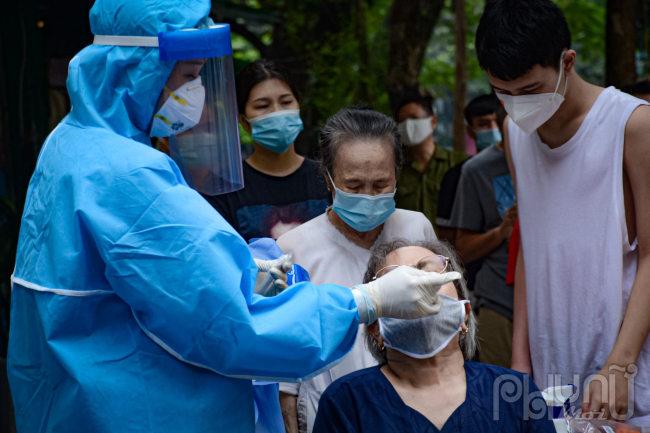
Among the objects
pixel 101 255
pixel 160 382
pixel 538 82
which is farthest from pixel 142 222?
pixel 538 82

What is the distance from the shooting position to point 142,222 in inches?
66.3

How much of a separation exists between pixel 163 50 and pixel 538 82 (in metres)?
1.32

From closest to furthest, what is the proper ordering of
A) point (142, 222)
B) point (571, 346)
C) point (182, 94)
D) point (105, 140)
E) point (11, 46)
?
point (142, 222), point (105, 140), point (182, 94), point (571, 346), point (11, 46)

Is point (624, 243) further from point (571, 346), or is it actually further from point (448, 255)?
point (448, 255)

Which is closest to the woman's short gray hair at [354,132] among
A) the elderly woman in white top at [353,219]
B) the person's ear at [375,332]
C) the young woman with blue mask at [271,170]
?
the elderly woman in white top at [353,219]

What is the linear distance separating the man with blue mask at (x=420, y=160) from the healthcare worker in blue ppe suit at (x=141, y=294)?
2902 millimetres

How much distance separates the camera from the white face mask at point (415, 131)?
4.93m

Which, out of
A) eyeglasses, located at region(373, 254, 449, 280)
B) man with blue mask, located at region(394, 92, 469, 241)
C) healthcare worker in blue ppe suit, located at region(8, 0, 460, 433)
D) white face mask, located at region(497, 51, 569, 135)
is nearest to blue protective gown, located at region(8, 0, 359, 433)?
healthcare worker in blue ppe suit, located at region(8, 0, 460, 433)

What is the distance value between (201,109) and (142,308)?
2.46ft

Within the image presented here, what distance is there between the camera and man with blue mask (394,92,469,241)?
15.5 feet

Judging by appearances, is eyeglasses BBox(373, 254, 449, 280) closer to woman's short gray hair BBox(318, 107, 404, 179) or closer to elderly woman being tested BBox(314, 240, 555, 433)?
elderly woman being tested BBox(314, 240, 555, 433)

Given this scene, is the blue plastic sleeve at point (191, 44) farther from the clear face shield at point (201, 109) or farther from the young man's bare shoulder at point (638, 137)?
the young man's bare shoulder at point (638, 137)

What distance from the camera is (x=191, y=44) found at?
1983 millimetres

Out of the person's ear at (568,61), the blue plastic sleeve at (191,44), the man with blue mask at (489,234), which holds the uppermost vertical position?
the blue plastic sleeve at (191,44)
